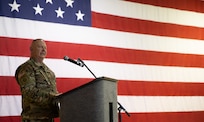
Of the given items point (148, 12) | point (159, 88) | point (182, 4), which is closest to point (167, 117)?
point (159, 88)

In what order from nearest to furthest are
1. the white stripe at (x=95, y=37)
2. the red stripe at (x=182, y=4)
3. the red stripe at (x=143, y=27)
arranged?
the white stripe at (x=95, y=37)
the red stripe at (x=143, y=27)
the red stripe at (x=182, y=4)

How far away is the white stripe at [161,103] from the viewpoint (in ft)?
13.5

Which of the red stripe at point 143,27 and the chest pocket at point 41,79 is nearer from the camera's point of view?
the chest pocket at point 41,79

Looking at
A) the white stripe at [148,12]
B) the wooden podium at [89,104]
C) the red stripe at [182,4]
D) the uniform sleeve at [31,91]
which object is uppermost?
the red stripe at [182,4]

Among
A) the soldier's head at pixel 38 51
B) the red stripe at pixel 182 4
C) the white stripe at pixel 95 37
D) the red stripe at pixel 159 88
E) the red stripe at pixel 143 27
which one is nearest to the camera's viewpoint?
the soldier's head at pixel 38 51

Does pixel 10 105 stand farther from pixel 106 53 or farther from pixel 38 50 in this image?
pixel 106 53

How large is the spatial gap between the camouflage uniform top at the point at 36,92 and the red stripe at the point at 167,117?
6.07 ft

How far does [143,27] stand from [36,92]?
2.42 metres

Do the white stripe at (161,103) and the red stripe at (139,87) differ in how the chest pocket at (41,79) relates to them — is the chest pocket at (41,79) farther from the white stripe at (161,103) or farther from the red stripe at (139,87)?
the white stripe at (161,103)

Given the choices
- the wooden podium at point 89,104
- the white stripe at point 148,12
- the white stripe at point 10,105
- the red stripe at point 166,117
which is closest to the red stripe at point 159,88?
the red stripe at point 166,117

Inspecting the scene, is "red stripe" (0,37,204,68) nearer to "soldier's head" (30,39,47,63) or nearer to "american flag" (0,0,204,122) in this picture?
"american flag" (0,0,204,122)

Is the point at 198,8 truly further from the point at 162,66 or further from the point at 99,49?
the point at 99,49

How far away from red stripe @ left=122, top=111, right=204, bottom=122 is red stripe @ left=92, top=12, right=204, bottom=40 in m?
1.03

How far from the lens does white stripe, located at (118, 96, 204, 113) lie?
4109 mm
